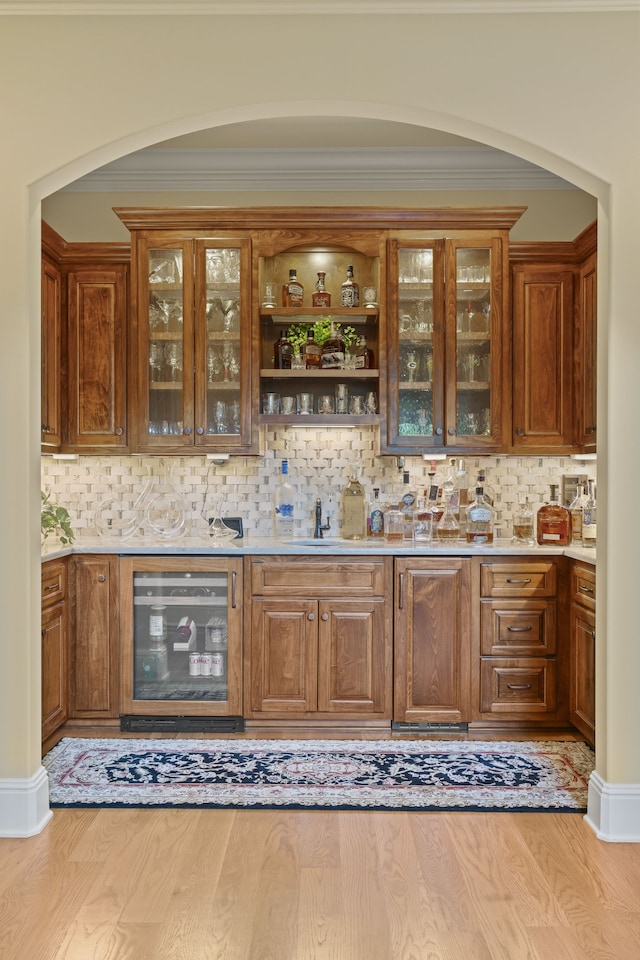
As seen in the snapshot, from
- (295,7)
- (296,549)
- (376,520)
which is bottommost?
(296,549)

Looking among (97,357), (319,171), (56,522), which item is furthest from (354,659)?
(319,171)

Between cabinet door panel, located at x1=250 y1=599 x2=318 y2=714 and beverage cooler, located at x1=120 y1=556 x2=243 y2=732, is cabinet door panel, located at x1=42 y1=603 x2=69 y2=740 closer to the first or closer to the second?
beverage cooler, located at x1=120 y1=556 x2=243 y2=732

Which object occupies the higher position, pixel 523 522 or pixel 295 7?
pixel 295 7

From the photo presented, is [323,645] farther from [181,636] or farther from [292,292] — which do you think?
[292,292]

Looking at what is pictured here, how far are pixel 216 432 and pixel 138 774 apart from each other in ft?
5.57

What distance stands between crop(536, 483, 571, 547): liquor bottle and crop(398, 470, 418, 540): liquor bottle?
67 cm

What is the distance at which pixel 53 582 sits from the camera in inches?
137

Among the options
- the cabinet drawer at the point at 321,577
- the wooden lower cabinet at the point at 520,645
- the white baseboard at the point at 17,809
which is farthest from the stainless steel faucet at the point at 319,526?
the white baseboard at the point at 17,809

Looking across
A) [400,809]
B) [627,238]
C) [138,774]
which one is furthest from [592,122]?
[138,774]

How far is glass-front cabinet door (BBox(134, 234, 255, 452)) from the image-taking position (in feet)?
12.9

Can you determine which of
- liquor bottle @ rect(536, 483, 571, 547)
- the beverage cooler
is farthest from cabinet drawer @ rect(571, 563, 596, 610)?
the beverage cooler

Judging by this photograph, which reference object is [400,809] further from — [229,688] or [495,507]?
[495,507]

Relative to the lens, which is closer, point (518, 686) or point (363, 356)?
point (518, 686)

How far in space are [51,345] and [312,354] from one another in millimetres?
1352
